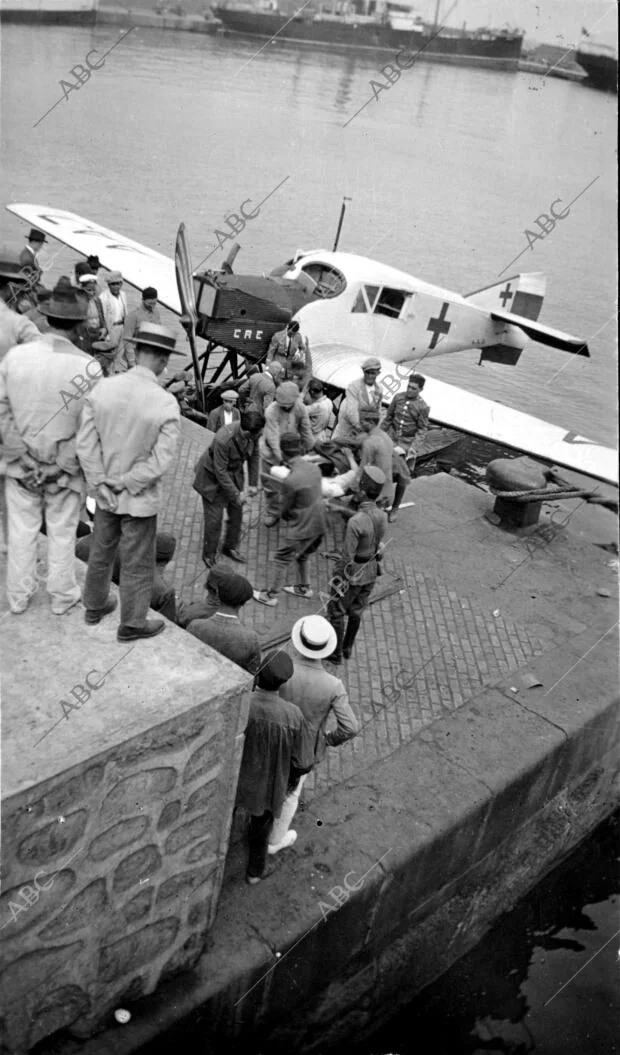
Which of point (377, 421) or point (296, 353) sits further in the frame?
point (296, 353)

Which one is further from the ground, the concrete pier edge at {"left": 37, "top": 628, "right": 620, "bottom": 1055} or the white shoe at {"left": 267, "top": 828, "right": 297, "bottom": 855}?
the white shoe at {"left": 267, "top": 828, "right": 297, "bottom": 855}

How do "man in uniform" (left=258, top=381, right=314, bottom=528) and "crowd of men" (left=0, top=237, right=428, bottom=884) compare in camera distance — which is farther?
"man in uniform" (left=258, top=381, right=314, bottom=528)

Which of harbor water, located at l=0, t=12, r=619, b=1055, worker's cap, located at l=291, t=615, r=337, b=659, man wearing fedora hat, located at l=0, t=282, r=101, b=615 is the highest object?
man wearing fedora hat, located at l=0, t=282, r=101, b=615

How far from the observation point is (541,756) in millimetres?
7129

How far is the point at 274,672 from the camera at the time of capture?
492cm

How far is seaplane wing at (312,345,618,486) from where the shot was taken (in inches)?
502

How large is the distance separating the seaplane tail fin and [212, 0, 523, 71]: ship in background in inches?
2201

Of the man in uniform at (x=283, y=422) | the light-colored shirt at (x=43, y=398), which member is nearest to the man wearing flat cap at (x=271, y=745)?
the light-colored shirt at (x=43, y=398)

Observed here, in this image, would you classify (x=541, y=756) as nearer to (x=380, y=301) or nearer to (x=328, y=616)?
(x=328, y=616)

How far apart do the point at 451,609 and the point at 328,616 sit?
1.79 m

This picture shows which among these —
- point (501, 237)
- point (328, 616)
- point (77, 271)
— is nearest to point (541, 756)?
point (328, 616)

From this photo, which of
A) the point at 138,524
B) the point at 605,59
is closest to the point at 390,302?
the point at 605,59

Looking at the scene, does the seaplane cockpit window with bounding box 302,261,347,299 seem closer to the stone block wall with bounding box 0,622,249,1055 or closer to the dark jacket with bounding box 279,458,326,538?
the dark jacket with bounding box 279,458,326,538

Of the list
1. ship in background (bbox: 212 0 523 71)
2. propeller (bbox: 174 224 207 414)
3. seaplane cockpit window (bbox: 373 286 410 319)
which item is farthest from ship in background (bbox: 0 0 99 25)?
propeller (bbox: 174 224 207 414)
